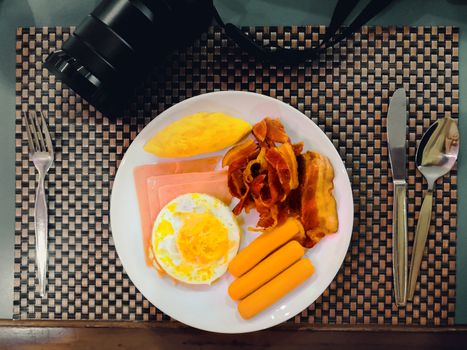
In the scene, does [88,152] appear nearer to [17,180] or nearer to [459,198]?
[17,180]

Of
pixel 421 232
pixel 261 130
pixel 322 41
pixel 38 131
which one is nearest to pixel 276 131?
pixel 261 130

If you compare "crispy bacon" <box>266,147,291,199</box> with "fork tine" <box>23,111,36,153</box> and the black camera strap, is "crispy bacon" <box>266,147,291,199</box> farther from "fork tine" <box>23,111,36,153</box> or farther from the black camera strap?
"fork tine" <box>23,111,36,153</box>

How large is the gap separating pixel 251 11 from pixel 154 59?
0.19 meters

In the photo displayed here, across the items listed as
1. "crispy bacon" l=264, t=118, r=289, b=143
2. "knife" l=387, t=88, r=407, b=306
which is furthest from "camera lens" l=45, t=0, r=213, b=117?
"knife" l=387, t=88, r=407, b=306

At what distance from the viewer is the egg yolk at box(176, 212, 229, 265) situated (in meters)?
0.79

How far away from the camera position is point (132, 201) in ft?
2.68

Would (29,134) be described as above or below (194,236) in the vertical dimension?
above

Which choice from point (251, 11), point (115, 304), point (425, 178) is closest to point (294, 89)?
point (251, 11)

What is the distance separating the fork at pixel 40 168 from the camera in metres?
0.84

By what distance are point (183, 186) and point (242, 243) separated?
0.41 ft

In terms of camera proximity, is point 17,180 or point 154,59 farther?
point 17,180

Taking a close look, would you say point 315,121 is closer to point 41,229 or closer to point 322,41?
point 322,41

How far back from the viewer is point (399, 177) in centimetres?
82

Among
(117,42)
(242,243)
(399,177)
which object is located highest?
Answer: (117,42)
